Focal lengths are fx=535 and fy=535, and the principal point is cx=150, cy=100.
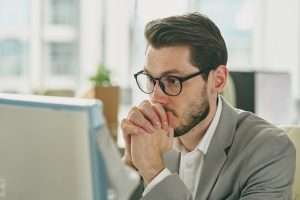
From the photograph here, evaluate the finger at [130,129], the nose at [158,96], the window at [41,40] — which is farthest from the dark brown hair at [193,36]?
the window at [41,40]

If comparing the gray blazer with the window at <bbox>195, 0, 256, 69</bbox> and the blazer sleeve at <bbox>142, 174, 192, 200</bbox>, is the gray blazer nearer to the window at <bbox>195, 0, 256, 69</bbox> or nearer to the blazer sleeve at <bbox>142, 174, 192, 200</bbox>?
the blazer sleeve at <bbox>142, 174, 192, 200</bbox>

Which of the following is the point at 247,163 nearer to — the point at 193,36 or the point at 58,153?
the point at 193,36

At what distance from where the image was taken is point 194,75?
137 cm

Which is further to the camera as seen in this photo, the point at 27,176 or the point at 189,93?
the point at 189,93

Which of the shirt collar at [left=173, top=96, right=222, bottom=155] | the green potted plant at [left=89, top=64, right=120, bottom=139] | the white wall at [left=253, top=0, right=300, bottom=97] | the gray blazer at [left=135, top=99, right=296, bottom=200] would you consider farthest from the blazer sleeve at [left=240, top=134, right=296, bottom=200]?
the white wall at [left=253, top=0, right=300, bottom=97]

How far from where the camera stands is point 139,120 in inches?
49.8

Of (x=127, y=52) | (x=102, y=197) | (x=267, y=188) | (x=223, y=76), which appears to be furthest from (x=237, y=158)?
(x=127, y=52)

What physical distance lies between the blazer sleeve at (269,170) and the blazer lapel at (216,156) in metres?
0.08

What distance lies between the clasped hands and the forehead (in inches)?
3.5

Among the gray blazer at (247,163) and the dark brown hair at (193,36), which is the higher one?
the dark brown hair at (193,36)

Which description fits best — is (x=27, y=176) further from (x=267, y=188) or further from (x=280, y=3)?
(x=280, y=3)

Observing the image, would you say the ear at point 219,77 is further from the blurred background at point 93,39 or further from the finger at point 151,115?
the blurred background at point 93,39

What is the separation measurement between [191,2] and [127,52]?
3.05ft

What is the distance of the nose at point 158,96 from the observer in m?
1.33
